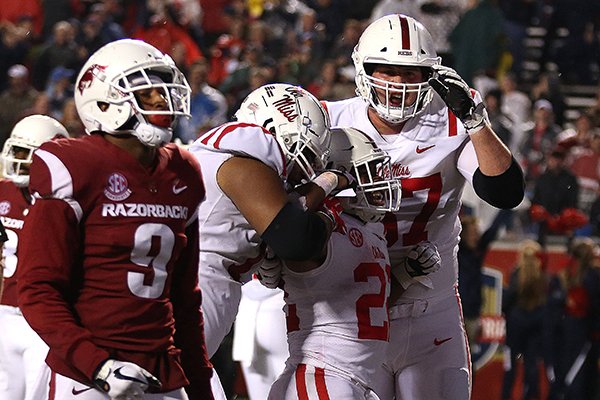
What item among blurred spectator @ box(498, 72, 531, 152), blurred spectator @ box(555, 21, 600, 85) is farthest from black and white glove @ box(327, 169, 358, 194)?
blurred spectator @ box(555, 21, 600, 85)

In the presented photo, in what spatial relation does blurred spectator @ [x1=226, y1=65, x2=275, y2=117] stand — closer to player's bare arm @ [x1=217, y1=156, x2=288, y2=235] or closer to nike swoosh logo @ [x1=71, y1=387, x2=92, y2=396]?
player's bare arm @ [x1=217, y1=156, x2=288, y2=235]

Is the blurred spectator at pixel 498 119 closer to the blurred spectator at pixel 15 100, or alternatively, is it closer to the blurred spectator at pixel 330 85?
the blurred spectator at pixel 330 85

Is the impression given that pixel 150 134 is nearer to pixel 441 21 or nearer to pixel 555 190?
pixel 555 190

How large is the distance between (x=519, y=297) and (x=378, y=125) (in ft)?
15.4

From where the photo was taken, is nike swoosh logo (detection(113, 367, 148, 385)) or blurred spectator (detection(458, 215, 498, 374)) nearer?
nike swoosh logo (detection(113, 367, 148, 385))

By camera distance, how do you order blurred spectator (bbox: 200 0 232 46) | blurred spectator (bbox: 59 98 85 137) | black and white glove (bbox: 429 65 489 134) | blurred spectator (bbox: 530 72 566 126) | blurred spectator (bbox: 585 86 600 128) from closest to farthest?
1. black and white glove (bbox: 429 65 489 134)
2. blurred spectator (bbox: 59 98 85 137)
3. blurred spectator (bbox: 585 86 600 128)
4. blurred spectator (bbox: 530 72 566 126)
5. blurred spectator (bbox: 200 0 232 46)

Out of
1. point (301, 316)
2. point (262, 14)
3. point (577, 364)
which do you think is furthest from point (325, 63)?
point (301, 316)

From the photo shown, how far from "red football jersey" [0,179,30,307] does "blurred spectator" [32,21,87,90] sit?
6.63 metres

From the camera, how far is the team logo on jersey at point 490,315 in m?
9.50

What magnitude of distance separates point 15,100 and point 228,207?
7819mm

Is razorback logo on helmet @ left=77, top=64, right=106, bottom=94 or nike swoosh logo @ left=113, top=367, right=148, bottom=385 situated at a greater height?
razorback logo on helmet @ left=77, top=64, right=106, bottom=94

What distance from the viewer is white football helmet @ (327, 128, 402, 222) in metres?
4.12

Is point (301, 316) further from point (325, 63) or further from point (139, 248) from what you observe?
point (325, 63)

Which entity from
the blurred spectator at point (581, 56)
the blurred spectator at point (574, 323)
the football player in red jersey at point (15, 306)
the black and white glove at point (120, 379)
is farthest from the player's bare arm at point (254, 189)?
the blurred spectator at point (581, 56)
